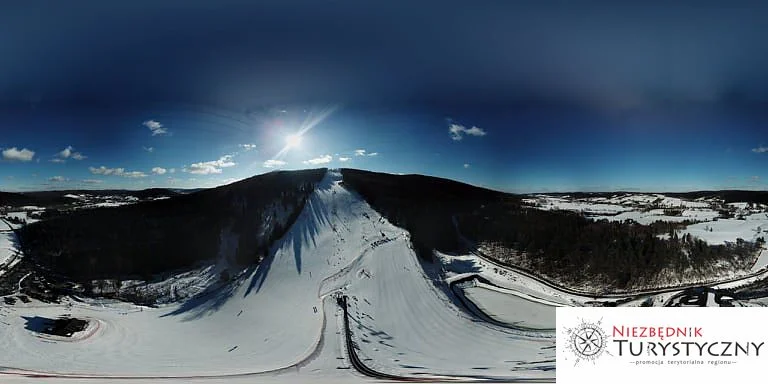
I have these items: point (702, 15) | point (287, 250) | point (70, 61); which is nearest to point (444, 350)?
point (287, 250)

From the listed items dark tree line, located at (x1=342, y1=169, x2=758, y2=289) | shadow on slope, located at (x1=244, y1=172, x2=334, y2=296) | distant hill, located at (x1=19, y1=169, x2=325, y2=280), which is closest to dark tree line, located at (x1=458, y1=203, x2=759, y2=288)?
dark tree line, located at (x1=342, y1=169, x2=758, y2=289)

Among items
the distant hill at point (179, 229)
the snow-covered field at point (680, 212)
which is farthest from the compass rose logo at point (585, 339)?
the distant hill at point (179, 229)

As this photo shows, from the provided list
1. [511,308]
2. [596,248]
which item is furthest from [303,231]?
[596,248]

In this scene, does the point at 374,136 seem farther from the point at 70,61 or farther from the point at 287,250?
the point at 70,61

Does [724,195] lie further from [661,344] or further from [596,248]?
[661,344]

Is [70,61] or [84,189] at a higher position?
[70,61]

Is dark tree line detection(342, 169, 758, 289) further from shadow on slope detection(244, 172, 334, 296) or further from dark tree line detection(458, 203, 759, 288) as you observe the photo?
shadow on slope detection(244, 172, 334, 296)
